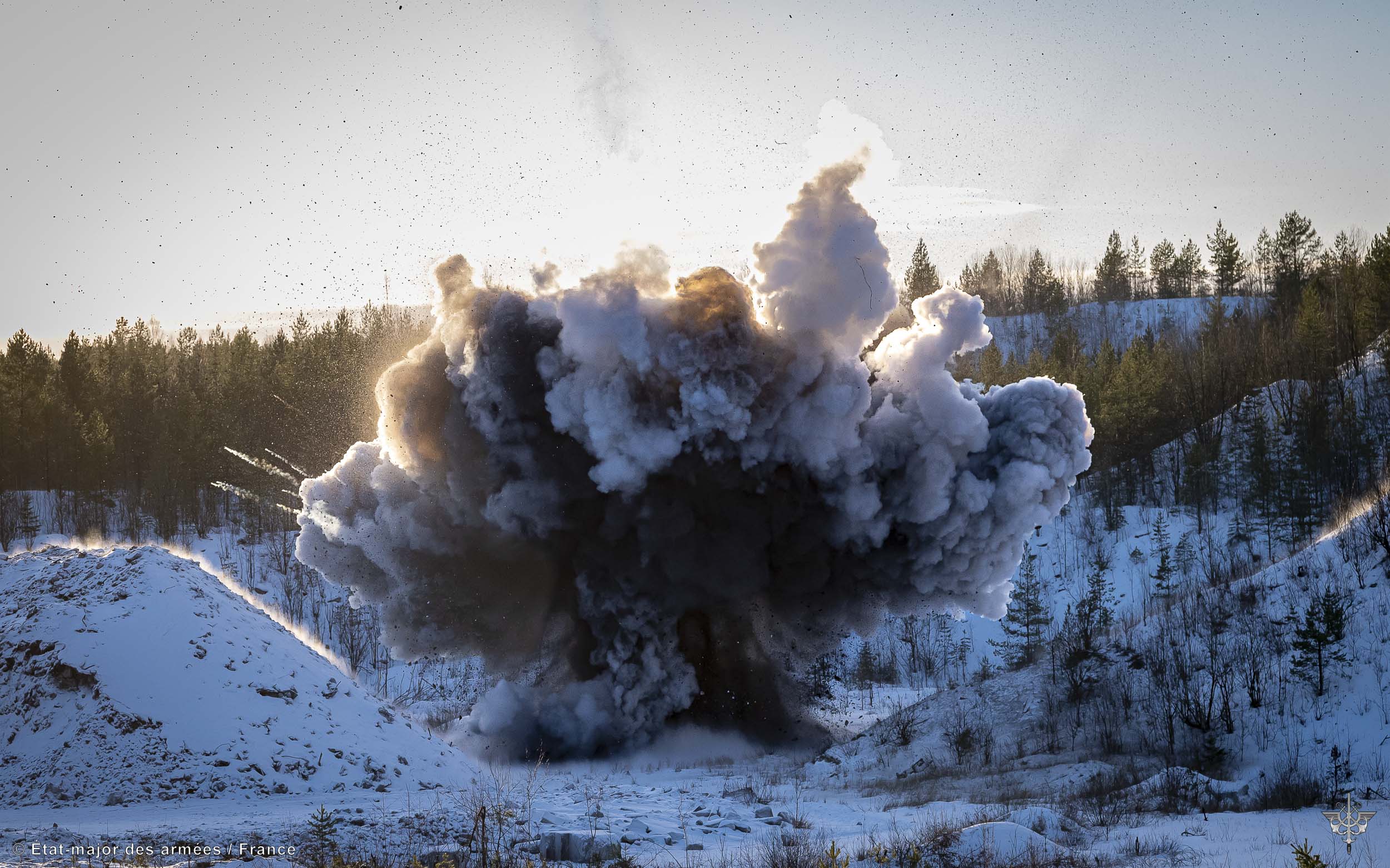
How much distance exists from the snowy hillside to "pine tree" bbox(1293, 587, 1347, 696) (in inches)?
3359

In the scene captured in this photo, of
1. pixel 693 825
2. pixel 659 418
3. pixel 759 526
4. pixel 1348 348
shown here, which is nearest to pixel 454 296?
pixel 659 418

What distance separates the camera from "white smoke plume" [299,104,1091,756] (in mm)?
28031

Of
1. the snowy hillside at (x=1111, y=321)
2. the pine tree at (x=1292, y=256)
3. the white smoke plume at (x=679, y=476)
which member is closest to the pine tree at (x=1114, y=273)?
the snowy hillside at (x=1111, y=321)

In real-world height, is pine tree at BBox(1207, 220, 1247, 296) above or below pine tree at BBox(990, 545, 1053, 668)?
above

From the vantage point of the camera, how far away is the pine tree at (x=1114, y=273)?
122812 millimetres

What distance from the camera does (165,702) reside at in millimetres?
17406

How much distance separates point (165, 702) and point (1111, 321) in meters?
117

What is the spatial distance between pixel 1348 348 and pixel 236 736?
7612 cm

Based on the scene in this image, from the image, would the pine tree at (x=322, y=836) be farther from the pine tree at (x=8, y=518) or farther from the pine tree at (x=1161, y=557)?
the pine tree at (x=8, y=518)

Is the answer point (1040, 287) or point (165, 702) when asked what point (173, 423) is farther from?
point (1040, 287)

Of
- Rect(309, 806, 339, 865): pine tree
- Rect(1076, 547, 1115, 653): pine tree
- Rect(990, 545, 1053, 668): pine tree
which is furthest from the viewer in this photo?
Rect(990, 545, 1053, 668): pine tree

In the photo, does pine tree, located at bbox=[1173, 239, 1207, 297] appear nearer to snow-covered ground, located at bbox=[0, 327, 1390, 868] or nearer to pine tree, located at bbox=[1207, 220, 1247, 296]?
pine tree, located at bbox=[1207, 220, 1247, 296]

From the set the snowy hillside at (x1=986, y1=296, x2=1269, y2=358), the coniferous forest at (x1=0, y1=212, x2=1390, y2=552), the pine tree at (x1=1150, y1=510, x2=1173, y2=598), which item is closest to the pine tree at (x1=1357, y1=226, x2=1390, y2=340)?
the coniferous forest at (x1=0, y1=212, x2=1390, y2=552)

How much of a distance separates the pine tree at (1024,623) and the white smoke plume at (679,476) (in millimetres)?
11690
